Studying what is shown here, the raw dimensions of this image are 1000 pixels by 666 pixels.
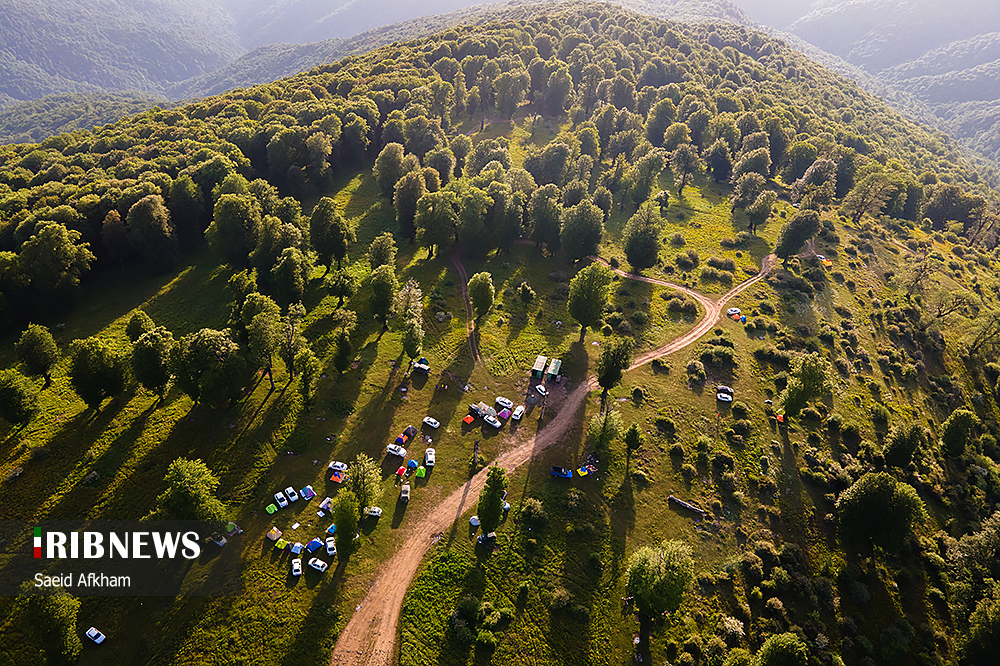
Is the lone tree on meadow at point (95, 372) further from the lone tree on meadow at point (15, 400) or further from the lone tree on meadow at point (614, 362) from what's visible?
the lone tree on meadow at point (614, 362)

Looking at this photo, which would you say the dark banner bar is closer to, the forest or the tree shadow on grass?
the forest

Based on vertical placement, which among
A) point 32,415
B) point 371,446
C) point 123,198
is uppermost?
point 123,198

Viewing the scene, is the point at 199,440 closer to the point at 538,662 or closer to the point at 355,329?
the point at 355,329

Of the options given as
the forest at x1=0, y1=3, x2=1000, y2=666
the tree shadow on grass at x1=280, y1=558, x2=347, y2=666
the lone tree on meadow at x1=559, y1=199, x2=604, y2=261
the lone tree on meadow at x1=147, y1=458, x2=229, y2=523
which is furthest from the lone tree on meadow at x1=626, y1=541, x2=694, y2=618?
the lone tree on meadow at x1=559, y1=199, x2=604, y2=261

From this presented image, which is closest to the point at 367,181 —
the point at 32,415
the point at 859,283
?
the point at 32,415

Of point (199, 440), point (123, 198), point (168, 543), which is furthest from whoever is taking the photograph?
point (123, 198)
